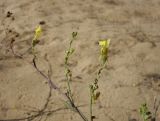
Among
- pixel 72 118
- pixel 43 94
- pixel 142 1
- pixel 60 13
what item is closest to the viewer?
pixel 72 118

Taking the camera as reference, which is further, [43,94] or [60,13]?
[60,13]

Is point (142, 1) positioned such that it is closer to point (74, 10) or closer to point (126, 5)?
point (126, 5)

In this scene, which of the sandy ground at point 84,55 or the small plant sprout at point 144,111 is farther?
the sandy ground at point 84,55

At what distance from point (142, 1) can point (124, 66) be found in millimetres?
1614

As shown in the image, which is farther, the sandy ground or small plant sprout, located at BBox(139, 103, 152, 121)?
the sandy ground

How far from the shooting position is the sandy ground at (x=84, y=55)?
2.68 meters

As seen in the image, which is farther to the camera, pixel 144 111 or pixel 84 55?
pixel 84 55

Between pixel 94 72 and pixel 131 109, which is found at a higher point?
pixel 94 72

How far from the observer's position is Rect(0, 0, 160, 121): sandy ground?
268 cm

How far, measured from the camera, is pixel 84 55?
10.7ft

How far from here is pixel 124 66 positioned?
310 centimetres

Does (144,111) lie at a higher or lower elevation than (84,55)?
lower

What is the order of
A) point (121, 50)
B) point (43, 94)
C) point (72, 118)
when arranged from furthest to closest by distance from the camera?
point (121, 50)
point (43, 94)
point (72, 118)

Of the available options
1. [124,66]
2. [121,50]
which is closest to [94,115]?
[124,66]
